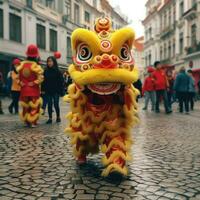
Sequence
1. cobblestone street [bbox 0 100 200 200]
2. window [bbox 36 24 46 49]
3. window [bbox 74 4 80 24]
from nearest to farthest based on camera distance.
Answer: cobblestone street [bbox 0 100 200 200] < window [bbox 36 24 46 49] < window [bbox 74 4 80 24]

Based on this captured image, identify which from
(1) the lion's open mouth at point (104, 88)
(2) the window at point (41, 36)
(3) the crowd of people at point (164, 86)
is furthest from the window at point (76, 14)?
(1) the lion's open mouth at point (104, 88)

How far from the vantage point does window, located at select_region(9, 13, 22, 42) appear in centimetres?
2612

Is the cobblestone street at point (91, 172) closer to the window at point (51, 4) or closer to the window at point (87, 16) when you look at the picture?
the window at point (51, 4)

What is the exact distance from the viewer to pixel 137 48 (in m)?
77.1

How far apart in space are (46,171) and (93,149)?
24.3 inches

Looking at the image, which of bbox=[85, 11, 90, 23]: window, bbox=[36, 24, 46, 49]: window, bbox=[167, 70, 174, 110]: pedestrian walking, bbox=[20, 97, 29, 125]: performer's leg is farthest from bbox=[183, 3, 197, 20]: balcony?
bbox=[20, 97, 29, 125]: performer's leg

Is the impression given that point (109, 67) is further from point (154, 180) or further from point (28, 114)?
point (28, 114)

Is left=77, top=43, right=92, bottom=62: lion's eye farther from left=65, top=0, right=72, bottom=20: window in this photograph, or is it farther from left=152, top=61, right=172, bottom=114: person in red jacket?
left=65, top=0, right=72, bottom=20: window

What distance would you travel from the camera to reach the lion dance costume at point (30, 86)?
8.76m

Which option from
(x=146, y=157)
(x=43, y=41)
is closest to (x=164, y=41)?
(x=43, y=41)

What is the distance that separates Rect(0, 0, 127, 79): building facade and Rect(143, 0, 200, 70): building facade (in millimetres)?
10181

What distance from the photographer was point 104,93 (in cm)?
421

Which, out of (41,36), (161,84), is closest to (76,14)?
(41,36)

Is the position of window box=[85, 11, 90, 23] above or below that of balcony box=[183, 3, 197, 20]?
above
